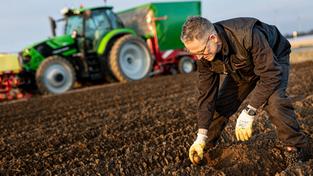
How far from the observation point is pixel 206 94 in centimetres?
333

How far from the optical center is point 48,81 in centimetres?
1066

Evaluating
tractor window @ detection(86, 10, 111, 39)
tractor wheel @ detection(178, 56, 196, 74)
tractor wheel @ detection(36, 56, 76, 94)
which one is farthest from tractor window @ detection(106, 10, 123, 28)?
tractor wheel @ detection(178, 56, 196, 74)

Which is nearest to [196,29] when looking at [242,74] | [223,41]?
[223,41]

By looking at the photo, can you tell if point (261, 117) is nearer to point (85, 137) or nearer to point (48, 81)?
point (85, 137)

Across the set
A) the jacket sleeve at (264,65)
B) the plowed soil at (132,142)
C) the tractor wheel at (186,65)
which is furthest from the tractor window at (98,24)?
the jacket sleeve at (264,65)

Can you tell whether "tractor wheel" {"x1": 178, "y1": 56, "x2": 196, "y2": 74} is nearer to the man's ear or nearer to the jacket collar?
the jacket collar

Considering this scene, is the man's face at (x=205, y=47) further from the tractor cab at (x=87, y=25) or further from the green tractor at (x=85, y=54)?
the tractor cab at (x=87, y=25)

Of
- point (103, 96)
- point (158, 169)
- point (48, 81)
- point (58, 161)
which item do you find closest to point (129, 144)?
point (58, 161)

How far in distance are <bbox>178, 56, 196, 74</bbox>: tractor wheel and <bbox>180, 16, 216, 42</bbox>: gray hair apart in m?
11.3

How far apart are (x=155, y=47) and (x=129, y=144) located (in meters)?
9.14

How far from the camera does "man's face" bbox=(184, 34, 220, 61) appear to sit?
2.75 m

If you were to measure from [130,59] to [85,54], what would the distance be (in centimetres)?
135

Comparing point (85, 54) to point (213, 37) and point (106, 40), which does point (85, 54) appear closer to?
point (106, 40)

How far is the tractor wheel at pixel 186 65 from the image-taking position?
1409cm
